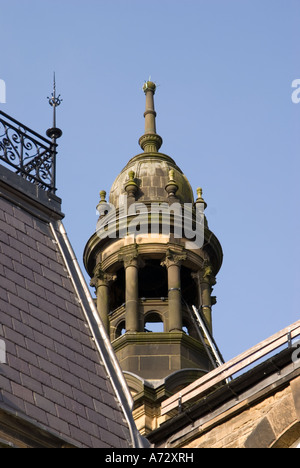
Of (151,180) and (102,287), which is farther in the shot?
(151,180)

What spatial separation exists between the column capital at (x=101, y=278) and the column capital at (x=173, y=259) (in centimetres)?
157

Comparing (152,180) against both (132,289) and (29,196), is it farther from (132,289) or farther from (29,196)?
(29,196)

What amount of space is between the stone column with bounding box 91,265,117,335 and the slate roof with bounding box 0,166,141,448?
14863 mm

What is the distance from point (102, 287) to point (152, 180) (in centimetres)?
377

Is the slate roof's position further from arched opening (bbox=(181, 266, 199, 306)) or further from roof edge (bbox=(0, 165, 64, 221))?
arched opening (bbox=(181, 266, 199, 306))

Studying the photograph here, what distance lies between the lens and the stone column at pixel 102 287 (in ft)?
118

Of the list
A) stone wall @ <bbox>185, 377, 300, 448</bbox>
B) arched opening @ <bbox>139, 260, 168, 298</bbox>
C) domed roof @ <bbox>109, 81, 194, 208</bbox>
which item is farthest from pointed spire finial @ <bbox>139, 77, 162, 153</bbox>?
stone wall @ <bbox>185, 377, 300, 448</bbox>

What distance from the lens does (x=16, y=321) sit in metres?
18.0

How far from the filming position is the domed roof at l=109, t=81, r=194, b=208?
123 feet

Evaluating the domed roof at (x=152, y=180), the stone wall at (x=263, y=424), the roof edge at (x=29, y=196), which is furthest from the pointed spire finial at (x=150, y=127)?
the stone wall at (x=263, y=424)

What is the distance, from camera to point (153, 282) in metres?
38.1

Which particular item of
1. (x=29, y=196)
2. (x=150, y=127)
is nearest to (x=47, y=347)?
(x=29, y=196)
